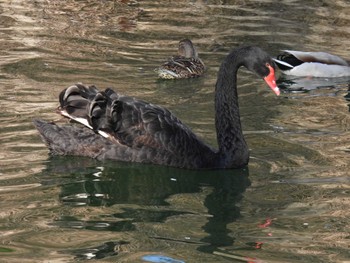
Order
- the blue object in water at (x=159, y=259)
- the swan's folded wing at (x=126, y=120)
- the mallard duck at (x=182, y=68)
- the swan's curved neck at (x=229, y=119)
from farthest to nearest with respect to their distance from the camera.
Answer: the mallard duck at (x=182, y=68), the swan's curved neck at (x=229, y=119), the swan's folded wing at (x=126, y=120), the blue object in water at (x=159, y=259)

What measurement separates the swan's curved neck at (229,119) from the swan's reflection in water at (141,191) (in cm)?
14

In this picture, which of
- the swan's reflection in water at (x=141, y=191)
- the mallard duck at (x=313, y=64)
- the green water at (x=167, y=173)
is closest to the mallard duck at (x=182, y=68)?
the green water at (x=167, y=173)

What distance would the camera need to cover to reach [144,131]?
28.2ft

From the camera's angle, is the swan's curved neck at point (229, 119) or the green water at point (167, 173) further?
the swan's curved neck at point (229, 119)

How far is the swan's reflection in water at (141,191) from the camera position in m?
7.00

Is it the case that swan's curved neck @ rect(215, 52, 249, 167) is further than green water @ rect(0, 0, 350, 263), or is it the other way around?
swan's curved neck @ rect(215, 52, 249, 167)

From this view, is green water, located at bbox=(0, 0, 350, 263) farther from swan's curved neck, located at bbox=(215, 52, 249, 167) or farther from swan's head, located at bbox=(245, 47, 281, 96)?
swan's head, located at bbox=(245, 47, 281, 96)

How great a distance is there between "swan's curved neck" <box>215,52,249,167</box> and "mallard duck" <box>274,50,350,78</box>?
4.92 m

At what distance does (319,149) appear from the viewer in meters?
9.39

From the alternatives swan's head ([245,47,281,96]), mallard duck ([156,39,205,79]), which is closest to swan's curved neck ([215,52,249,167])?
swan's head ([245,47,281,96])

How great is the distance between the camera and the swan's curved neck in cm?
873

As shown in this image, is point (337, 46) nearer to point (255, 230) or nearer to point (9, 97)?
point (9, 97)

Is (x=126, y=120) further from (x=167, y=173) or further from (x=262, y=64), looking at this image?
(x=262, y=64)

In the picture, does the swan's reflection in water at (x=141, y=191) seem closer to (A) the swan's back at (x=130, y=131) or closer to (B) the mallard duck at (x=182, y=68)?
(A) the swan's back at (x=130, y=131)
